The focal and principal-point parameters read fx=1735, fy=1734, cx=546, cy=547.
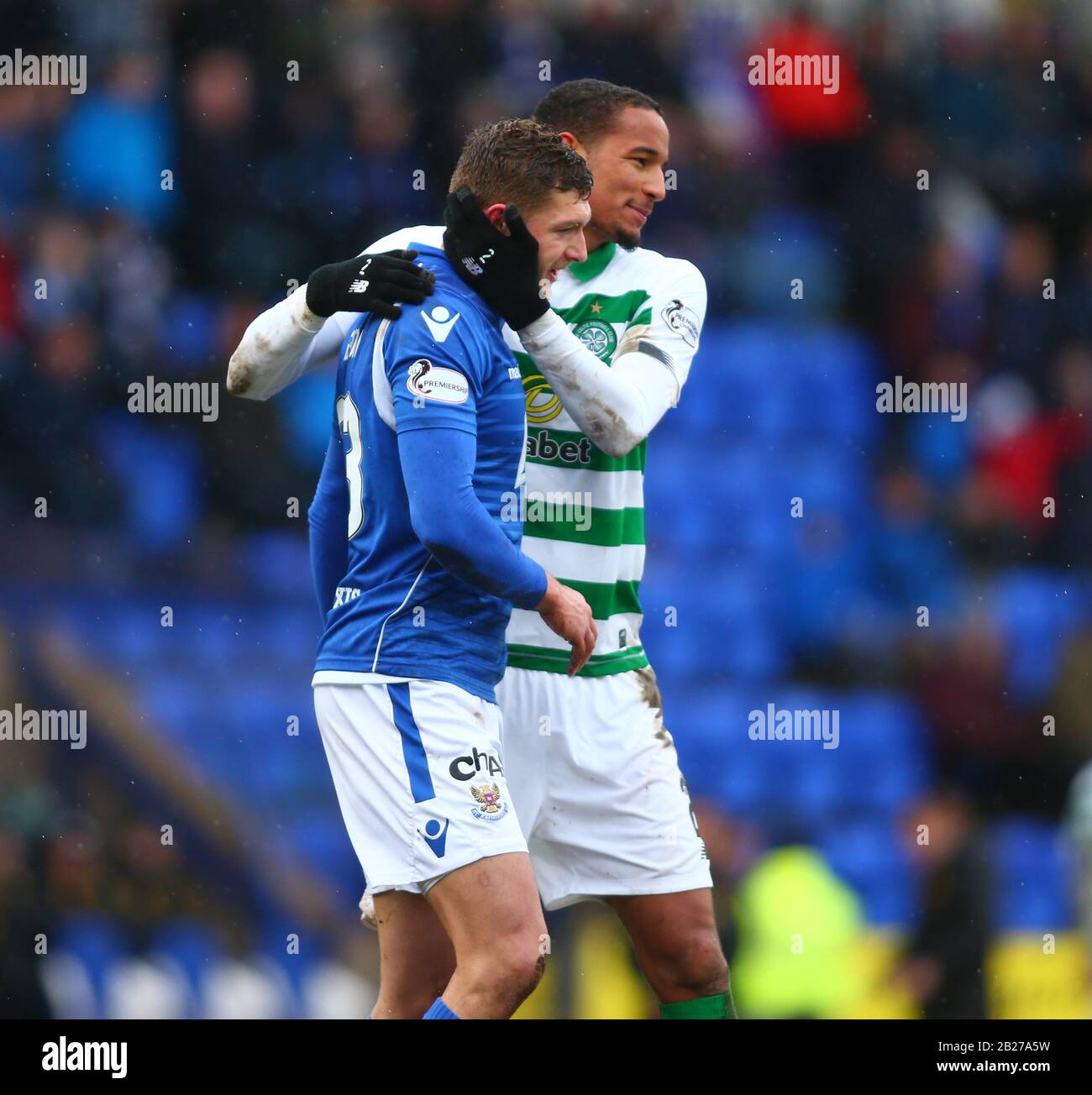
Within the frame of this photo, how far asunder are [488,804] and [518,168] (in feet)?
3.71

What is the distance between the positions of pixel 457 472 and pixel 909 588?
179 inches

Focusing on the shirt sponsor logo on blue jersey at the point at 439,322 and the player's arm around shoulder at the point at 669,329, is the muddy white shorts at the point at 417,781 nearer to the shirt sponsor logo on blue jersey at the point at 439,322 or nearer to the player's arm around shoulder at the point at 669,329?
the shirt sponsor logo on blue jersey at the point at 439,322

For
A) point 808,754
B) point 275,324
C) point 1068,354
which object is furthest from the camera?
point 1068,354

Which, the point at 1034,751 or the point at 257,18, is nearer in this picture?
the point at 1034,751

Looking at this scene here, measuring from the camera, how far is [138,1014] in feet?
18.9

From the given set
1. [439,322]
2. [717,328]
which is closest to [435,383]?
[439,322]

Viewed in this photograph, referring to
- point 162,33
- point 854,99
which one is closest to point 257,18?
point 162,33

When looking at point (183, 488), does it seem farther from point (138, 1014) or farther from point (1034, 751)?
point (1034, 751)

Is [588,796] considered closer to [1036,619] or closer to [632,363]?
[632,363]
